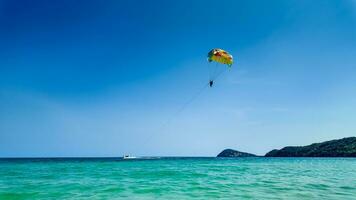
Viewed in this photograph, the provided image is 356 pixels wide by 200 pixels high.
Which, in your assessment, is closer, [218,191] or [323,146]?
[218,191]

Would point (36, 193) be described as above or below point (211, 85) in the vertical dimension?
below

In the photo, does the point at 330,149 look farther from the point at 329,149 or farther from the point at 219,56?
the point at 219,56

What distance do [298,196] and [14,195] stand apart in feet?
46.0

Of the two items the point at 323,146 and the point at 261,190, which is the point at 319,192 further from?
the point at 323,146

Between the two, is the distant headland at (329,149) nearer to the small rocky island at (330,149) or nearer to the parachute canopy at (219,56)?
the small rocky island at (330,149)

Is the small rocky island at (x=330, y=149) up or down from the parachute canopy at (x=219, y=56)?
up

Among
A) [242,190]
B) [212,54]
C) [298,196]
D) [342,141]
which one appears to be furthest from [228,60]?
[342,141]

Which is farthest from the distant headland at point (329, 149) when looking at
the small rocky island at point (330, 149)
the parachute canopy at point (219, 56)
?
the parachute canopy at point (219, 56)

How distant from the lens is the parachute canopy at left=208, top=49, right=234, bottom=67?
21.1m

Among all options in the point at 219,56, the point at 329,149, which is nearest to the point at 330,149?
the point at 329,149

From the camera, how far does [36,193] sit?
1809cm

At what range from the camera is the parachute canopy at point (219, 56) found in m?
21.1

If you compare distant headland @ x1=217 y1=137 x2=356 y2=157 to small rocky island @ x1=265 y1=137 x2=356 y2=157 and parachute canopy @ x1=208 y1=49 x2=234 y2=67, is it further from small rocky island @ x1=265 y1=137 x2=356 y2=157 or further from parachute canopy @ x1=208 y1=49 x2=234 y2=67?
parachute canopy @ x1=208 y1=49 x2=234 y2=67

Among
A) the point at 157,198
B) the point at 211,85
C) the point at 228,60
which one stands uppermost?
the point at 228,60
